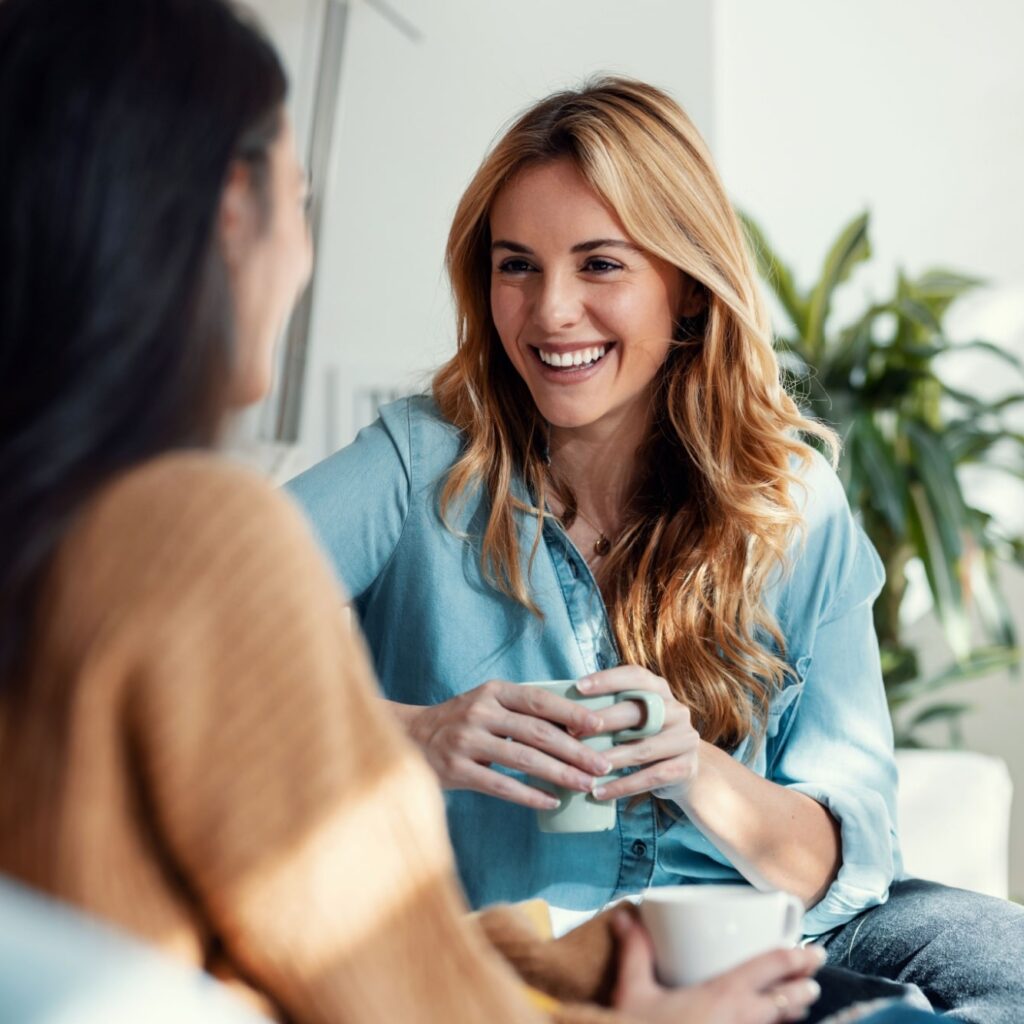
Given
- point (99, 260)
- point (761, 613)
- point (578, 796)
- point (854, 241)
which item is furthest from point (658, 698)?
point (854, 241)

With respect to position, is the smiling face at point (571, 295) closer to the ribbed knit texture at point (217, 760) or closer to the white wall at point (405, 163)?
the ribbed knit texture at point (217, 760)

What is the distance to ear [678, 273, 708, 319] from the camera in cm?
152

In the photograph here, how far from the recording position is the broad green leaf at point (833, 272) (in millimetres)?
2838

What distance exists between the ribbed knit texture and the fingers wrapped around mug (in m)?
0.52

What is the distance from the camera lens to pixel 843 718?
136cm

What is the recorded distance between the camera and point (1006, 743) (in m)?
3.27

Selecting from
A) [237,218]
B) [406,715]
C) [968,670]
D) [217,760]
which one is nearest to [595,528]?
[406,715]

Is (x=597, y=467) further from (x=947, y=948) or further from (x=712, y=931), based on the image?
(x=712, y=931)

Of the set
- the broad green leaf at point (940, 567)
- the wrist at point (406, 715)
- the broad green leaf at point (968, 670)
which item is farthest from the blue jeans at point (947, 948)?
the broad green leaf at point (968, 670)

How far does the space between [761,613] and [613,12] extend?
2.01 metres

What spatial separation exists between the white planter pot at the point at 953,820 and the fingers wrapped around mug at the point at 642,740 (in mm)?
1067

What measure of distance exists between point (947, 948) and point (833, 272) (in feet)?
6.48

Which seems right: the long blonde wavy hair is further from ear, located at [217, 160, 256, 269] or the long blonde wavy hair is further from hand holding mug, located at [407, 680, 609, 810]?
ear, located at [217, 160, 256, 269]

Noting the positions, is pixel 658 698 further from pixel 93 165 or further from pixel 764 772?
pixel 93 165
